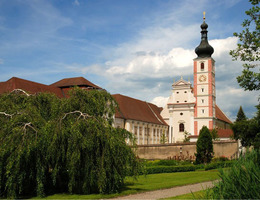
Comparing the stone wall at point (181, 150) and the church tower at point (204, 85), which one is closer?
the stone wall at point (181, 150)

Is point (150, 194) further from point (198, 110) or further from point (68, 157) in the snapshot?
point (198, 110)

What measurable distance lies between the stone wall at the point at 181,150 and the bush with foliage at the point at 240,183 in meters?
24.1

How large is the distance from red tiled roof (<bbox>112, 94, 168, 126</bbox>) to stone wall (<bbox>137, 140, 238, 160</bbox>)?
49.4 feet

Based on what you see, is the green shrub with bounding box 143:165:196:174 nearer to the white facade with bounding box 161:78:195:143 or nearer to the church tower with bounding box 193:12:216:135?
the church tower with bounding box 193:12:216:135

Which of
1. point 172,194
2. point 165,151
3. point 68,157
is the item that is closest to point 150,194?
point 172,194

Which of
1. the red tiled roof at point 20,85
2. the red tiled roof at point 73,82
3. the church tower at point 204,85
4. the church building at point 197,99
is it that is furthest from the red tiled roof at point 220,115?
the red tiled roof at point 20,85

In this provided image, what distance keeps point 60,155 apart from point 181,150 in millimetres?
22733

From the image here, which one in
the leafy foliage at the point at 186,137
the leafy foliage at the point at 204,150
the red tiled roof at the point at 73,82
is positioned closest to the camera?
the leafy foliage at the point at 204,150

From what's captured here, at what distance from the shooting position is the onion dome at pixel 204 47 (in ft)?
199

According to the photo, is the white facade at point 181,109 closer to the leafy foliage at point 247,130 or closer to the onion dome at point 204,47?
the onion dome at point 204,47

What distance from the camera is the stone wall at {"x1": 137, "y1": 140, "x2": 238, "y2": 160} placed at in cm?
3122

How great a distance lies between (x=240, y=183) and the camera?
7.30 metres

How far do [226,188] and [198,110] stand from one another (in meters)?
53.4

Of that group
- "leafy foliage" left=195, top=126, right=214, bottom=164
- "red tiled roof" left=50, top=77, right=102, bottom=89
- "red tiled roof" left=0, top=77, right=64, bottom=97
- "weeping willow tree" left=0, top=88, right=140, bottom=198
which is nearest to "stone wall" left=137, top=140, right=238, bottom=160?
"leafy foliage" left=195, top=126, right=214, bottom=164
